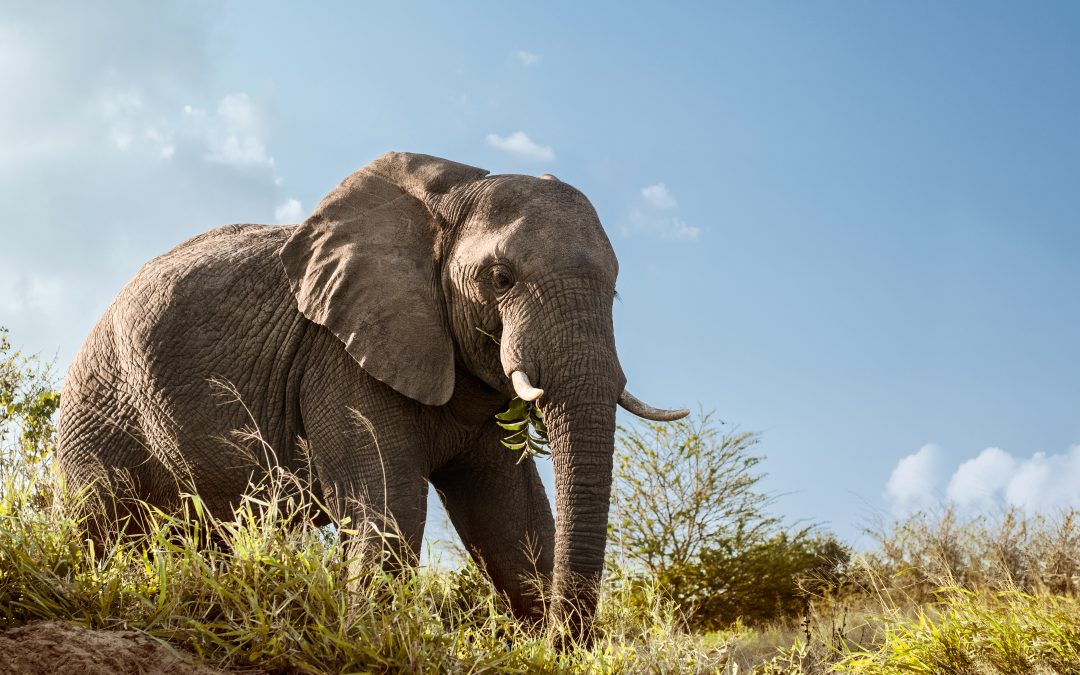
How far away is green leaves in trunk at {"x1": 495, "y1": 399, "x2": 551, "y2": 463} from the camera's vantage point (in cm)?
782

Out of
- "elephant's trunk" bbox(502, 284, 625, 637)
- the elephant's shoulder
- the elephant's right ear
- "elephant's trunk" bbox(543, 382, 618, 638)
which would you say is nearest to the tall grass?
"elephant's trunk" bbox(543, 382, 618, 638)

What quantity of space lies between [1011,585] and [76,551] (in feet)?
18.8

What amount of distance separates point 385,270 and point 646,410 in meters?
2.20

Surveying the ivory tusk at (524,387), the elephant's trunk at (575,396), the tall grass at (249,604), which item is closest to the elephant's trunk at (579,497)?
the elephant's trunk at (575,396)

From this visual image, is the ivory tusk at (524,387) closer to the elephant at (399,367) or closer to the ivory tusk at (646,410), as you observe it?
the elephant at (399,367)

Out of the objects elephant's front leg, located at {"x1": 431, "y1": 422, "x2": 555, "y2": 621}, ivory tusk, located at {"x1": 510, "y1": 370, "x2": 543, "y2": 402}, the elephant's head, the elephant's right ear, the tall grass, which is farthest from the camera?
elephant's front leg, located at {"x1": 431, "y1": 422, "x2": 555, "y2": 621}

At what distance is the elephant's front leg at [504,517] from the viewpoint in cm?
838

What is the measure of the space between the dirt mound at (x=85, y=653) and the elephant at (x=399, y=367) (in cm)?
257

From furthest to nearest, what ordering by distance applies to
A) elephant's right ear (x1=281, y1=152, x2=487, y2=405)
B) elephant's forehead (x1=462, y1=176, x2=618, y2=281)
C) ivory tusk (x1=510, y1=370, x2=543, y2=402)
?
elephant's right ear (x1=281, y1=152, x2=487, y2=405)
elephant's forehead (x1=462, y1=176, x2=618, y2=281)
ivory tusk (x1=510, y1=370, x2=543, y2=402)

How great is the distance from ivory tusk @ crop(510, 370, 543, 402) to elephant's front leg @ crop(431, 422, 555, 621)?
1332mm

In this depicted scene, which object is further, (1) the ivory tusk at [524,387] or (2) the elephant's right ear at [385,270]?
(2) the elephant's right ear at [385,270]

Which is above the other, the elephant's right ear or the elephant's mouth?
the elephant's right ear

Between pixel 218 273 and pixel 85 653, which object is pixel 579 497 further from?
pixel 218 273

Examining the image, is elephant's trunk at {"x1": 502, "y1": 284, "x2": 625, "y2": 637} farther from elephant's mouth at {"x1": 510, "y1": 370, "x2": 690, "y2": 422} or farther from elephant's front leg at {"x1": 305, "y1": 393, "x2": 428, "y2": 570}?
elephant's front leg at {"x1": 305, "y1": 393, "x2": 428, "y2": 570}
